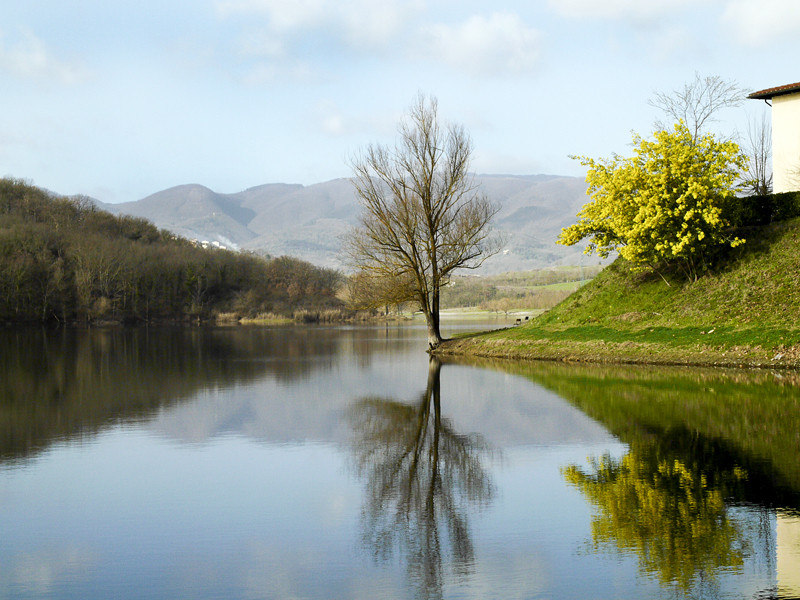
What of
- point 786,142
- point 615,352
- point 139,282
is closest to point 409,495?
point 615,352

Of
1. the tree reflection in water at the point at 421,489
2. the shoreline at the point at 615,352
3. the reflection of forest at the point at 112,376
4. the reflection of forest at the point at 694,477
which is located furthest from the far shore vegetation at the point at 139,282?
the tree reflection in water at the point at 421,489

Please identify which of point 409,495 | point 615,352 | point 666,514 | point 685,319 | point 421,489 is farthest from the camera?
point 685,319

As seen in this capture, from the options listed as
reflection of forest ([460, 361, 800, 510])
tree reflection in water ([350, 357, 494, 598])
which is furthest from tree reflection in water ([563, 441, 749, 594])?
tree reflection in water ([350, 357, 494, 598])

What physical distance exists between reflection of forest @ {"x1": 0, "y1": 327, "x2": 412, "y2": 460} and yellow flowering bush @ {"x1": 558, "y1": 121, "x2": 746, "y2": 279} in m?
13.6

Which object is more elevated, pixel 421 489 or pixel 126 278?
pixel 126 278

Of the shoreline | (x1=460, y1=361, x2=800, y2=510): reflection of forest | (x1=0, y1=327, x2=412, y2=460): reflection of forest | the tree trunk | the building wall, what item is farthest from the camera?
the building wall

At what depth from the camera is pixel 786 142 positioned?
128 ft

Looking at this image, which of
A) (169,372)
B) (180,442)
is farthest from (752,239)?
(180,442)

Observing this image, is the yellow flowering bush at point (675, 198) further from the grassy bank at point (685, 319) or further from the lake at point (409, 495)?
the lake at point (409, 495)

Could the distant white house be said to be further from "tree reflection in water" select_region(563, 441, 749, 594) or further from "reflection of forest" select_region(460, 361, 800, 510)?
"tree reflection in water" select_region(563, 441, 749, 594)

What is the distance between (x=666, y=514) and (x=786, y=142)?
3616 centimetres

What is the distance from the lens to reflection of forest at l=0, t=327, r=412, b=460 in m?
16.4

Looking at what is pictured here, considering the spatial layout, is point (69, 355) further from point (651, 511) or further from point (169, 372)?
point (651, 511)

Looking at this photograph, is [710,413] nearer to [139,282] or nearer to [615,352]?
[615,352]
